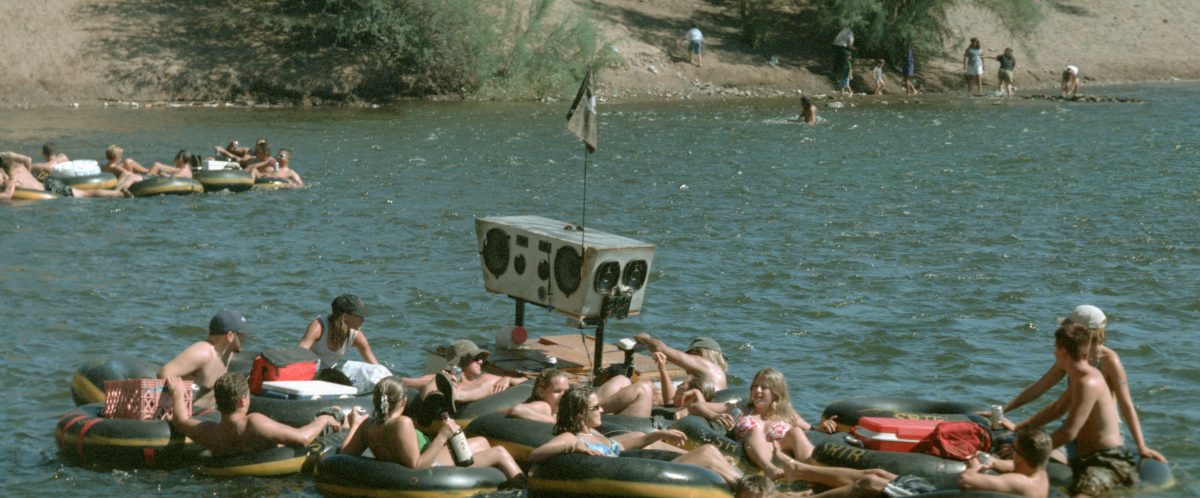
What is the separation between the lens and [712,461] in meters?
12.2

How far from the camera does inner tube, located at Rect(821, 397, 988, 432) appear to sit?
13875mm

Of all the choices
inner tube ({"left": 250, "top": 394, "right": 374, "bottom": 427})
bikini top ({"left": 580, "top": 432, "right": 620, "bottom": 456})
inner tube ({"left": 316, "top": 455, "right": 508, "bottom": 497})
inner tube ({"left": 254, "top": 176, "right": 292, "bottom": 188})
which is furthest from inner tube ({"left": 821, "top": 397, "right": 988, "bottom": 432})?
inner tube ({"left": 254, "top": 176, "right": 292, "bottom": 188})

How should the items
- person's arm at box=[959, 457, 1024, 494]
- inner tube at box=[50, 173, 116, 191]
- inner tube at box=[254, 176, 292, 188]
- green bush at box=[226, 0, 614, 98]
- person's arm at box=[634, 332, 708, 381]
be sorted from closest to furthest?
1. person's arm at box=[959, 457, 1024, 494]
2. person's arm at box=[634, 332, 708, 381]
3. inner tube at box=[50, 173, 116, 191]
4. inner tube at box=[254, 176, 292, 188]
5. green bush at box=[226, 0, 614, 98]

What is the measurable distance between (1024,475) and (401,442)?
15.0 ft

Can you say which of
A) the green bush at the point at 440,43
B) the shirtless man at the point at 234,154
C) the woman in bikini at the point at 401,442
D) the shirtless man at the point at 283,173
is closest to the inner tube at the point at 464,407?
the woman in bikini at the point at 401,442

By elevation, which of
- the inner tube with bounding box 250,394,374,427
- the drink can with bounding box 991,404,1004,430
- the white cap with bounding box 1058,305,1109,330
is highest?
the white cap with bounding box 1058,305,1109,330

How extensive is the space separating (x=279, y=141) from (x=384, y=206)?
892cm

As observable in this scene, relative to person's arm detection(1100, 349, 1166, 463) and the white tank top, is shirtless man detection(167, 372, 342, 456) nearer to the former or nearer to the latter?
the white tank top

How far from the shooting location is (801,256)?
24.2m

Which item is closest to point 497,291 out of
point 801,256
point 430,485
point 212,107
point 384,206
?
point 430,485

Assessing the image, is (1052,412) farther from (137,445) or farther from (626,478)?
(137,445)

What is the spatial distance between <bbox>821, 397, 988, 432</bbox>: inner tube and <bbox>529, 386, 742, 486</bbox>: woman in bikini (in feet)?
6.26

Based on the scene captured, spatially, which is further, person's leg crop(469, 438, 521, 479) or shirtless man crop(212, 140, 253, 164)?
shirtless man crop(212, 140, 253, 164)

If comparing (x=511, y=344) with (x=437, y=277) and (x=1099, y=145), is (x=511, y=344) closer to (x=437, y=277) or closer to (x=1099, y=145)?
(x=437, y=277)
